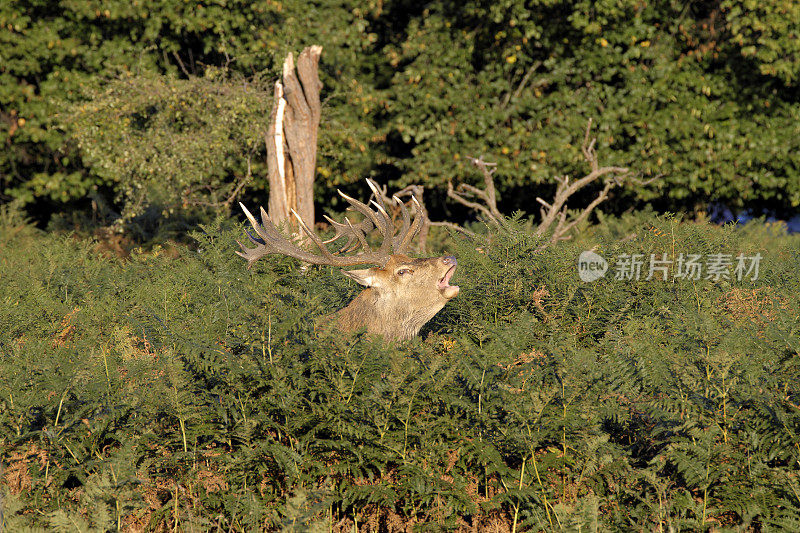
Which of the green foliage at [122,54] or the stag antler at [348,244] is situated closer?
the stag antler at [348,244]

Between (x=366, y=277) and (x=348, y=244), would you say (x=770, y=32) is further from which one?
(x=366, y=277)

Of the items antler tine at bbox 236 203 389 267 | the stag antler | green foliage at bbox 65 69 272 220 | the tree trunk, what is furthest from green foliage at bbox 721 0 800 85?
antler tine at bbox 236 203 389 267

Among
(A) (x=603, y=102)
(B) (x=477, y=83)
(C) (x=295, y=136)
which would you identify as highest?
(C) (x=295, y=136)

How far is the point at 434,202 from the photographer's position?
55.3ft

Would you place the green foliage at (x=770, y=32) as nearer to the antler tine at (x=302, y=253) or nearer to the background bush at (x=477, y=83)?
the background bush at (x=477, y=83)

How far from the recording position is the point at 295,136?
11.9 meters

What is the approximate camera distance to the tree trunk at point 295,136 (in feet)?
38.9

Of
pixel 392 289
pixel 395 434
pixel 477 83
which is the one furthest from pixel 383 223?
pixel 477 83

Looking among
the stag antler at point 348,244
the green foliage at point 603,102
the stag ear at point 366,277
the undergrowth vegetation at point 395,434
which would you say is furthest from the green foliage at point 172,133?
the undergrowth vegetation at point 395,434

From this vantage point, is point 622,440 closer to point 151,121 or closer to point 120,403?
point 120,403

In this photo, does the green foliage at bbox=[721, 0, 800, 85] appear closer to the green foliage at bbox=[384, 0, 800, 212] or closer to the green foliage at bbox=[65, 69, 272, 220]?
the green foliage at bbox=[384, 0, 800, 212]

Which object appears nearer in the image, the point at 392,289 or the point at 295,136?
the point at 392,289

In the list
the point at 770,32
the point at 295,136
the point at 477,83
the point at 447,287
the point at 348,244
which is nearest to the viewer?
the point at 447,287

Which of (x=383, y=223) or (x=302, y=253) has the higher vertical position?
(x=383, y=223)
